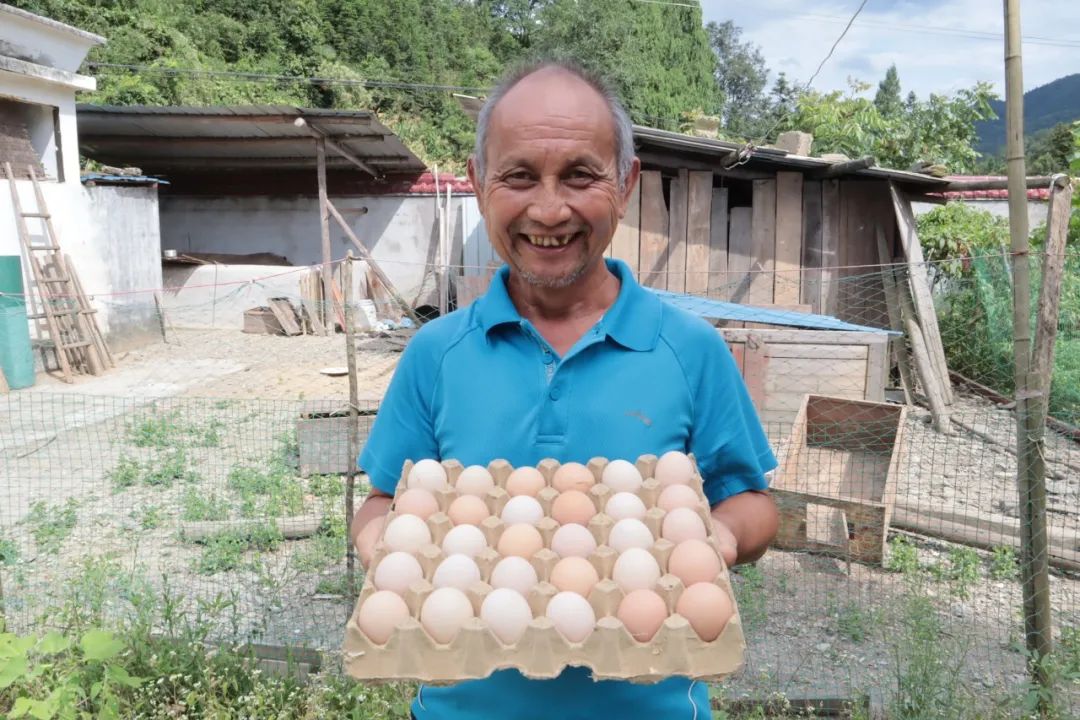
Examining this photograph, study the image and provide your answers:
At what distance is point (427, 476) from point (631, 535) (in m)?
0.44

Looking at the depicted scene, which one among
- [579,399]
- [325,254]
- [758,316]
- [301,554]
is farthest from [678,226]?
[579,399]

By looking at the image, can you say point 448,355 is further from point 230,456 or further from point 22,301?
point 22,301

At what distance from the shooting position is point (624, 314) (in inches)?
66.4

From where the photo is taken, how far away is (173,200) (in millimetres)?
17859

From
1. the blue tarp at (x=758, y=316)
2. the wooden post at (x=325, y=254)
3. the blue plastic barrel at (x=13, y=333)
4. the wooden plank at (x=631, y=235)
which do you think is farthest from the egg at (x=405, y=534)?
the wooden post at (x=325, y=254)

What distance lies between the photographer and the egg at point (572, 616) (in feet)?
4.51

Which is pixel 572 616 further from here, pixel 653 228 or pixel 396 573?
pixel 653 228

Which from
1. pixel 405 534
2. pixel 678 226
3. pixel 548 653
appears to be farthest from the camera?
pixel 678 226

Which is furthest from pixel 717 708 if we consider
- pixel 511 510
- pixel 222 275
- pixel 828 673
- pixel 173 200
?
pixel 173 200

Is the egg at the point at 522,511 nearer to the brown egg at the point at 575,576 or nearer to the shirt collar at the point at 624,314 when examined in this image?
the brown egg at the point at 575,576

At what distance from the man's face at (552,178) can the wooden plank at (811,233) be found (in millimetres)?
8299

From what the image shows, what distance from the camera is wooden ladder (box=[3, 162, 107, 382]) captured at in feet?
35.4

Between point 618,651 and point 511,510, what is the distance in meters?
0.41

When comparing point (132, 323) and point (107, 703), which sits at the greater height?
point (132, 323)
